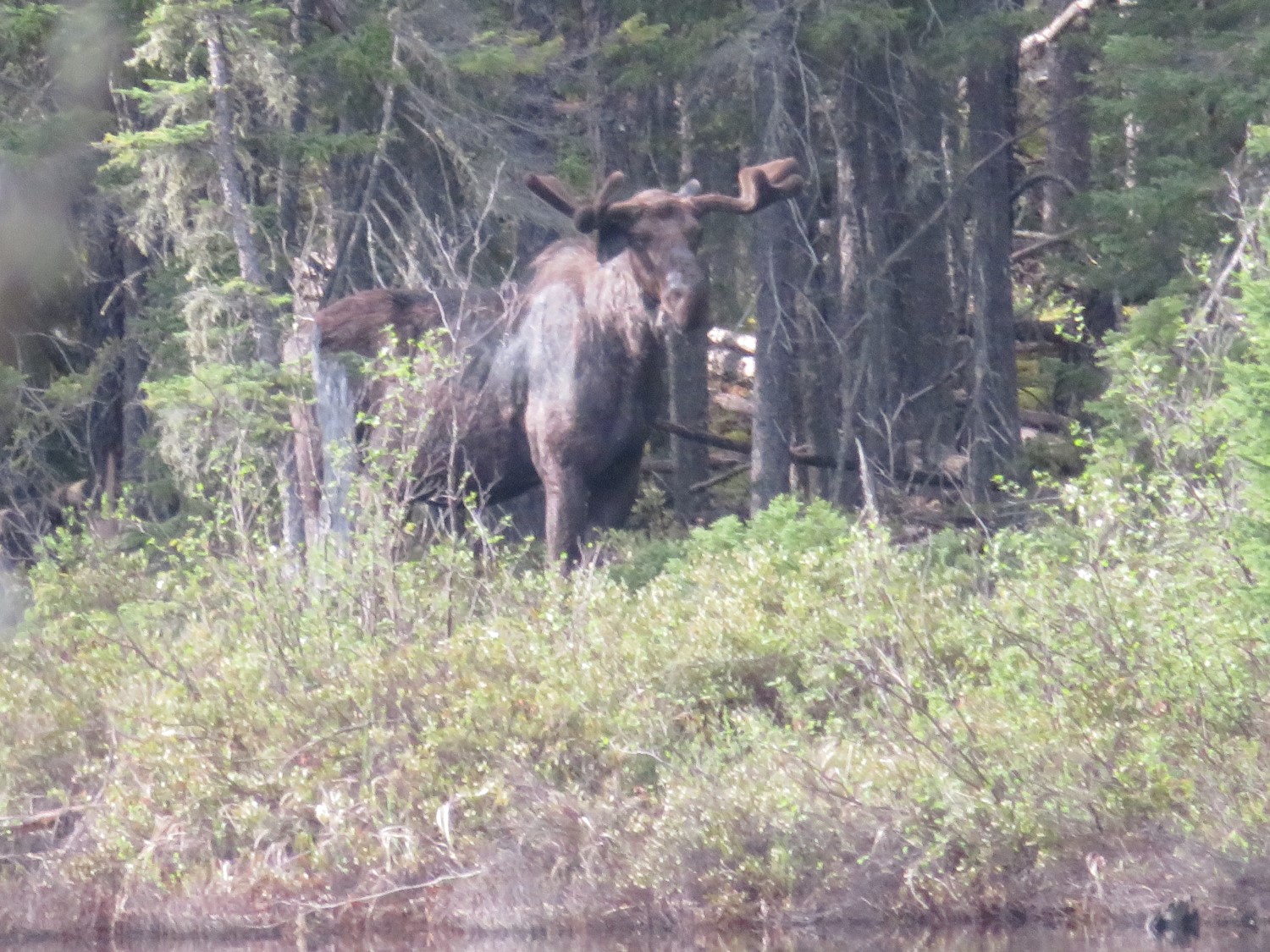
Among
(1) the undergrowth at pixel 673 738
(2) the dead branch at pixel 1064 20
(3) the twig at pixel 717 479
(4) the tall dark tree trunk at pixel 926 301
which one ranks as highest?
(2) the dead branch at pixel 1064 20

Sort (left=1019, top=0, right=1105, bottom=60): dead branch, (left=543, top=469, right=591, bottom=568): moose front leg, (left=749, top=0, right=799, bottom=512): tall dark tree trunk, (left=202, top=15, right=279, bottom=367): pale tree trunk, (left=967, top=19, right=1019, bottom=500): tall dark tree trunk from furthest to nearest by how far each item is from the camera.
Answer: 1. (left=1019, top=0, right=1105, bottom=60): dead branch
2. (left=967, top=19, right=1019, bottom=500): tall dark tree trunk
3. (left=749, top=0, right=799, bottom=512): tall dark tree trunk
4. (left=202, top=15, right=279, bottom=367): pale tree trunk
5. (left=543, top=469, right=591, bottom=568): moose front leg

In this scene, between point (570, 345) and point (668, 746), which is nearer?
point (668, 746)

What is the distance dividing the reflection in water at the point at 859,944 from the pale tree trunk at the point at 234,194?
16.4ft

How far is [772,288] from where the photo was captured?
14.1 metres

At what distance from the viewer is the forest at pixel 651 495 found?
8.43 meters

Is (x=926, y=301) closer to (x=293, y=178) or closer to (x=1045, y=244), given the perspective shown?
(x=1045, y=244)

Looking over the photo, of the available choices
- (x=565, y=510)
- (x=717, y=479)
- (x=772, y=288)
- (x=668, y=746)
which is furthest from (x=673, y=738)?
(x=717, y=479)

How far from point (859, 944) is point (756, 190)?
17.8 feet

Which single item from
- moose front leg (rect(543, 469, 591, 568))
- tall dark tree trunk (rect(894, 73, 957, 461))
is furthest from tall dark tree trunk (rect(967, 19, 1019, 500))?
moose front leg (rect(543, 469, 591, 568))

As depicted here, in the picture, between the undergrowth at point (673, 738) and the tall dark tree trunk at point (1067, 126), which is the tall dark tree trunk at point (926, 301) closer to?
the tall dark tree trunk at point (1067, 126)

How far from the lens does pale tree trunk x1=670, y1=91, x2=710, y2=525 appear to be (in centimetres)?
1720

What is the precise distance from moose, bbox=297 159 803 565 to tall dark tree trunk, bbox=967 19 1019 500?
151 inches

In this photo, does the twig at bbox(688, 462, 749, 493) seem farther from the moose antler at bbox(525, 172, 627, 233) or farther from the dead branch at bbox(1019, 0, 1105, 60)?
the moose antler at bbox(525, 172, 627, 233)

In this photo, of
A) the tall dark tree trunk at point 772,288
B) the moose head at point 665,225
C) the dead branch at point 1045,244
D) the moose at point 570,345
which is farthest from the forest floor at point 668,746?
the dead branch at point 1045,244
